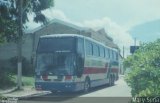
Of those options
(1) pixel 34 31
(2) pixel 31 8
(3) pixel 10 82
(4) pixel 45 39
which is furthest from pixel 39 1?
(1) pixel 34 31

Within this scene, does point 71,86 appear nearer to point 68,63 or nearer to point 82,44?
point 68,63

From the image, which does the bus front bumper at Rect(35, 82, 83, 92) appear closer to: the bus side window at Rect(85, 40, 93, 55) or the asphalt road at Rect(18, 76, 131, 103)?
the asphalt road at Rect(18, 76, 131, 103)

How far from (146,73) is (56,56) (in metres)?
13.0

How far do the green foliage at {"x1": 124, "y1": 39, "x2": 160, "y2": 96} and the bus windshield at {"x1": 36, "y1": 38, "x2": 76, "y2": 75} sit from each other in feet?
37.0

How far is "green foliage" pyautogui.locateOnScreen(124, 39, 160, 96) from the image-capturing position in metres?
10.1

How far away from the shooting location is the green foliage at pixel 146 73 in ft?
33.2

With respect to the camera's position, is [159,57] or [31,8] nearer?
[159,57]

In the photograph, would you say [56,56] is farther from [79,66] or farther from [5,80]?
[5,80]

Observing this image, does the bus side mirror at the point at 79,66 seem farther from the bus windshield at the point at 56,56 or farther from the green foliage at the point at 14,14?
the green foliage at the point at 14,14

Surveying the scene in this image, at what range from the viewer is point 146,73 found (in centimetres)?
1073

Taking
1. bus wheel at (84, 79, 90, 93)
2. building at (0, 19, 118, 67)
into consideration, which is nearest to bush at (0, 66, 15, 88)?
bus wheel at (84, 79, 90, 93)

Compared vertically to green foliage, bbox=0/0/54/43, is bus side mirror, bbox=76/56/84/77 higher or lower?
lower

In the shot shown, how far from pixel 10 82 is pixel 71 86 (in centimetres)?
904

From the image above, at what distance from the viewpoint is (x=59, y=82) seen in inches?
920
